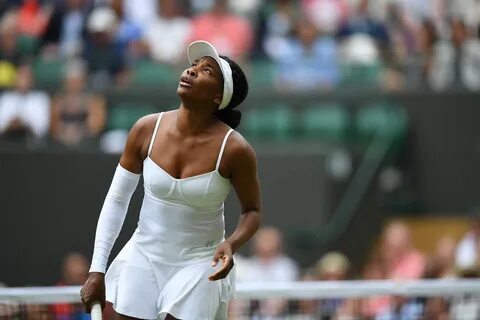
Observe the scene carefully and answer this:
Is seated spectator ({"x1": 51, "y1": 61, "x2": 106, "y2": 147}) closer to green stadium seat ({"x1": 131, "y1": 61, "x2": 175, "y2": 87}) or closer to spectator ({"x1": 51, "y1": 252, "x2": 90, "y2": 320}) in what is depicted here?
green stadium seat ({"x1": 131, "y1": 61, "x2": 175, "y2": 87})

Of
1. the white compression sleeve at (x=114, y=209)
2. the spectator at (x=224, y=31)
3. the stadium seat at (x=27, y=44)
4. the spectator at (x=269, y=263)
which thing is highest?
the white compression sleeve at (x=114, y=209)

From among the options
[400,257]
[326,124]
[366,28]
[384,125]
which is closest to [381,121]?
[384,125]

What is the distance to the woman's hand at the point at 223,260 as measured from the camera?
614 centimetres

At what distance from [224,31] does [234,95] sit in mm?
9236

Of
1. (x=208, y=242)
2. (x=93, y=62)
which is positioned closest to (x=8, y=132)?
(x=93, y=62)

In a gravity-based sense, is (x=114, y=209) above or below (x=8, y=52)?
above

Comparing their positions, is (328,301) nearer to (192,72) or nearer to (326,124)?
(192,72)

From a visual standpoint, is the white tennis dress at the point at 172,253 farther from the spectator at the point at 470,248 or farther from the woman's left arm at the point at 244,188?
the spectator at the point at 470,248

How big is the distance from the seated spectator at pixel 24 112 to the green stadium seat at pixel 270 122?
1976 millimetres

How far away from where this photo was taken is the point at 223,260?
6.18 metres

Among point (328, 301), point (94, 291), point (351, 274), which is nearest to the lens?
point (94, 291)

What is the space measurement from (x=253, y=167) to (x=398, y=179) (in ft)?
27.3

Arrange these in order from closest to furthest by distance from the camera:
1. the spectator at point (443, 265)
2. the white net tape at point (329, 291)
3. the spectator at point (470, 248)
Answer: the white net tape at point (329, 291), the spectator at point (443, 265), the spectator at point (470, 248)

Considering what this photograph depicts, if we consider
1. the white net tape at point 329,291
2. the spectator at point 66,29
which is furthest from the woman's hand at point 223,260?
the spectator at point 66,29
